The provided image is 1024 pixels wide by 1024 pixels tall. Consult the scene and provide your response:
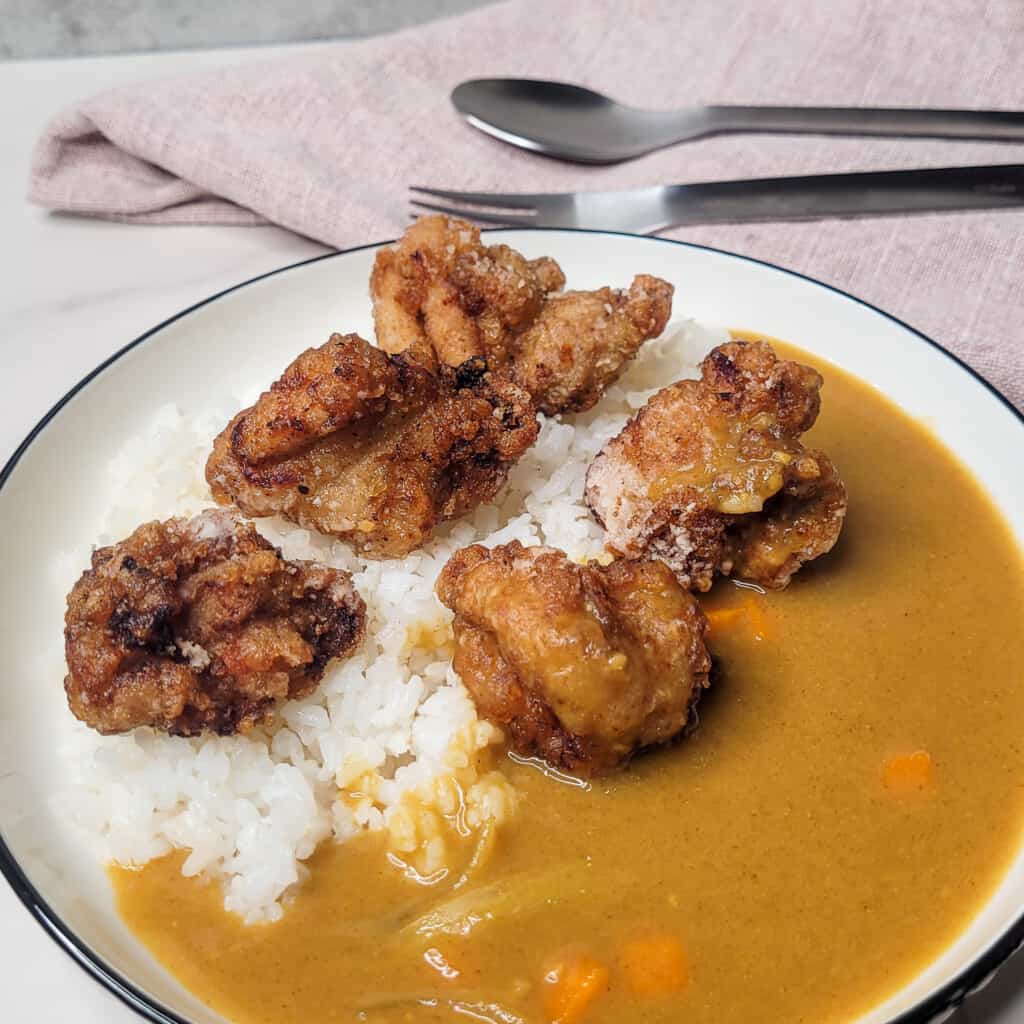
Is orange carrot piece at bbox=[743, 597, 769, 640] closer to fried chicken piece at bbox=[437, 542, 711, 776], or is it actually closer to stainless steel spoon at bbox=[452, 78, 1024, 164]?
fried chicken piece at bbox=[437, 542, 711, 776]

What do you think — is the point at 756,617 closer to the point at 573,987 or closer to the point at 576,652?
the point at 576,652

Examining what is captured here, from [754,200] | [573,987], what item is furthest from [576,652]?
[754,200]

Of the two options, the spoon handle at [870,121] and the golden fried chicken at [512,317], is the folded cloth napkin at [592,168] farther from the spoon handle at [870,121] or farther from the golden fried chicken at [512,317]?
the golden fried chicken at [512,317]

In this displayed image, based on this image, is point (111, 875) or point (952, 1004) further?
point (111, 875)

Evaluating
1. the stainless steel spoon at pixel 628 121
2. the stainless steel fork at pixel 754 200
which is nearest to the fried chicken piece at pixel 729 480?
the stainless steel fork at pixel 754 200

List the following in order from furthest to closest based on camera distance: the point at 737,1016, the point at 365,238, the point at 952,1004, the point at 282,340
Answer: the point at 365,238, the point at 282,340, the point at 737,1016, the point at 952,1004

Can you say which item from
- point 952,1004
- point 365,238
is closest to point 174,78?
point 365,238

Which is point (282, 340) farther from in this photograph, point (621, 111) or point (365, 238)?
point (621, 111)
